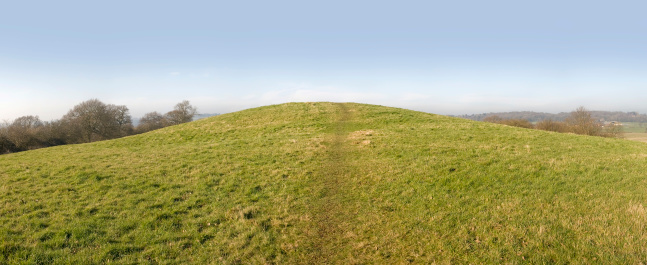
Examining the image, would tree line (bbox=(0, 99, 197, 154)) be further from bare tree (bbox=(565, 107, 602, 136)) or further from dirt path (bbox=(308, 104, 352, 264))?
bare tree (bbox=(565, 107, 602, 136))

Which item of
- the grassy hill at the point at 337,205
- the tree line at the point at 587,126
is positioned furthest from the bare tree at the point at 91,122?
the tree line at the point at 587,126

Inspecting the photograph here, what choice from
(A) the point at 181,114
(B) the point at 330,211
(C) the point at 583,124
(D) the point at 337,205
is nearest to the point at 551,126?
(C) the point at 583,124

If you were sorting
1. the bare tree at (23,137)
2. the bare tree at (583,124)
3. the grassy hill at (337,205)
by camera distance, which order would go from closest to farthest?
the grassy hill at (337,205) < the bare tree at (23,137) < the bare tree at (583,124)

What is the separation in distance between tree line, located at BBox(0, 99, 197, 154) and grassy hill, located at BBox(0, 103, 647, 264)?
36.3 metres

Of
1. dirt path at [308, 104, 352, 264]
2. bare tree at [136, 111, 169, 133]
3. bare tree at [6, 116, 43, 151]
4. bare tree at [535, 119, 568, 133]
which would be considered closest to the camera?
dirt path at [308, 104, 352, 264]

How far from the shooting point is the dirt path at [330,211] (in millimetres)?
7574

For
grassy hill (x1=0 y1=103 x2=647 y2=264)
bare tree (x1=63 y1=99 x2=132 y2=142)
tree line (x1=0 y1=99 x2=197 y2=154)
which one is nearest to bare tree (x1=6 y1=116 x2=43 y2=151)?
tree line (x1=0 y1=99 x2=197 y2=154)

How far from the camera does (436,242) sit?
7.73 metres

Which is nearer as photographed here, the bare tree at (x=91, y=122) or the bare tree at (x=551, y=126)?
the bare tree at (x=91, y=122)

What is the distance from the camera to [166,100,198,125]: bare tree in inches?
3070

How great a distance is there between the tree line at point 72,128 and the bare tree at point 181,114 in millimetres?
10695

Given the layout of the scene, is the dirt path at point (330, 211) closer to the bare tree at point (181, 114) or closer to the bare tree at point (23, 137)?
the bare tree at point (23, 137)

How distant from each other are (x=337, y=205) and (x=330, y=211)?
561mm

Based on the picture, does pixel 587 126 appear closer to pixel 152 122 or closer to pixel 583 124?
pixel 583 124
